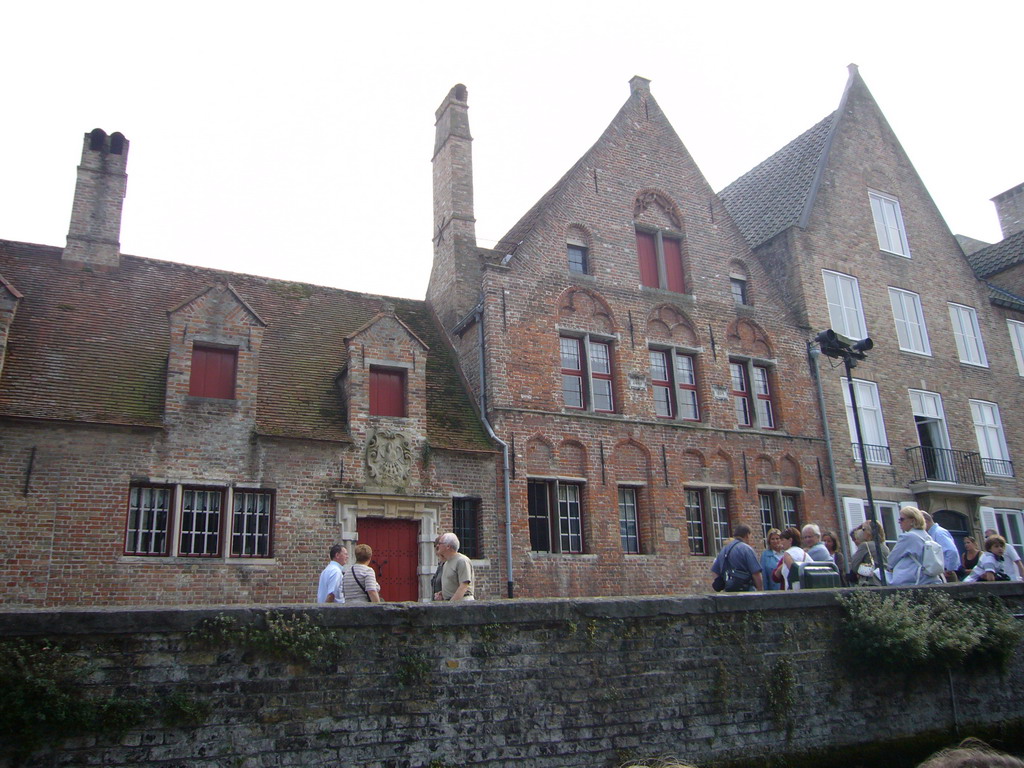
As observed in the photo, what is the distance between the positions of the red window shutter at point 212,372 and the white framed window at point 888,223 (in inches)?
724

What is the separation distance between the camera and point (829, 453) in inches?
812

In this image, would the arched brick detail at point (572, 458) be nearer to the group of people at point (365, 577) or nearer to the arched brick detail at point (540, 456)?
the arched brick detail at point (540, 456)

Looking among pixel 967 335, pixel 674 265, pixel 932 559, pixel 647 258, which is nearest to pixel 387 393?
pixel 647 258

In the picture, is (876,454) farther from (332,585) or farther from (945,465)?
(332,585)

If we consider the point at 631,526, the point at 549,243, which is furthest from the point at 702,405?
the point at 549,243

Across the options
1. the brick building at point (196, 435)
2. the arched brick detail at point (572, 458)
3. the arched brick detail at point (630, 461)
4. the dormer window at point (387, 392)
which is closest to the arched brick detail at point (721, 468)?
the arched brick detail at point (630, 461)

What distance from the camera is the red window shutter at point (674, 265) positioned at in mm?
20656

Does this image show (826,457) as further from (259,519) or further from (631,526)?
(259,519)

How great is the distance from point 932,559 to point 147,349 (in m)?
13.3

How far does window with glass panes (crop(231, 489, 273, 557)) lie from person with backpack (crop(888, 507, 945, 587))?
983cm

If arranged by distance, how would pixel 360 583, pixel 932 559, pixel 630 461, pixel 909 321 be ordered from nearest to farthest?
pixel 360 583 < pixel 932 559 < pixel 630 461 < pixel 909 321

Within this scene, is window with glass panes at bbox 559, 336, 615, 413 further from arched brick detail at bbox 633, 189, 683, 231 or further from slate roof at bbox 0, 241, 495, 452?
arched brick detail at bbox 633, 189, 683, 231

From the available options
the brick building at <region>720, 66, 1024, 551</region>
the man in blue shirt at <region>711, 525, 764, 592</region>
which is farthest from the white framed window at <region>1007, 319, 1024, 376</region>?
the man in blue shirt at <region>711, 525, 764, 592</region>

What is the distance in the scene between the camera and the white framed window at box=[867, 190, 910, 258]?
24.6 meters
